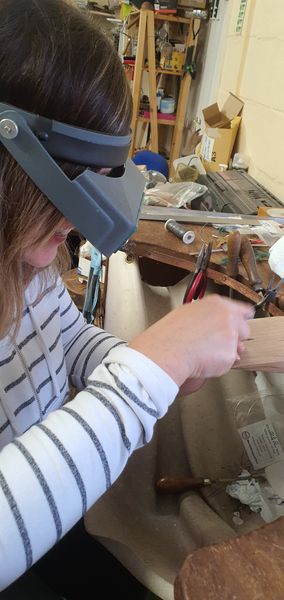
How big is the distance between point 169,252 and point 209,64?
213 centimetres

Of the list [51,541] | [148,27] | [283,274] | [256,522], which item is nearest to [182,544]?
[256,522]

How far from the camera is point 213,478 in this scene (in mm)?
837

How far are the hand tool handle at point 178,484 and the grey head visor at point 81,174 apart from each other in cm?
50

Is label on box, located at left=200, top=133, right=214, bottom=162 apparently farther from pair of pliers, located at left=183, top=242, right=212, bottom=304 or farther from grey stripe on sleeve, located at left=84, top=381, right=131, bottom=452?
grey stripe on sleeve, located at left=84, top=381, right=131, bottom=452

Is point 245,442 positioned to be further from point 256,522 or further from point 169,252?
point 169,252

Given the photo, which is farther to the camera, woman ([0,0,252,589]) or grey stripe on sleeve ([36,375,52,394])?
grey stripe on sleeve ([36,375,52,394])

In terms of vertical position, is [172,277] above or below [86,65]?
below

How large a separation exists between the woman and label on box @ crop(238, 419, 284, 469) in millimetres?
374

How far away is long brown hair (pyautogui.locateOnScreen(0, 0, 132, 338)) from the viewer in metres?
0.39

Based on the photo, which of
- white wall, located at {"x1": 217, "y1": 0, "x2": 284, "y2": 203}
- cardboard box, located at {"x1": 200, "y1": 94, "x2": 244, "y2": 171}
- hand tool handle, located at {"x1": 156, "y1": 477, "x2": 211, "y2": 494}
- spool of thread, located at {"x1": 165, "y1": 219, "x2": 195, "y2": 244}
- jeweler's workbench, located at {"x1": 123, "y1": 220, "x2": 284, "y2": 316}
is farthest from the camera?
cardboard box, located at {"x1": 200, "y1": 94, "x2": 244, "y2": 171}

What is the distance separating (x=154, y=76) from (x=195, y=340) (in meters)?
2.93

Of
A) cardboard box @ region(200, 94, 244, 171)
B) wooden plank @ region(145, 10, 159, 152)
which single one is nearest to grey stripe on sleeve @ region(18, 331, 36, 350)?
cardboard box @ region(200, 94, 244, 171)

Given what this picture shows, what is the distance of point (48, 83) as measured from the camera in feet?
1.30

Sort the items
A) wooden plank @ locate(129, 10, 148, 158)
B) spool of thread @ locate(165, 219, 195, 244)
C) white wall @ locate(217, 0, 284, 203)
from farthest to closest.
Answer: wooden plank @ locate(129, 10, 148, 158) < white wall @ locate(217, 0, 284, 203) < spool of thread @ locate(165, 219, 195, 244)
